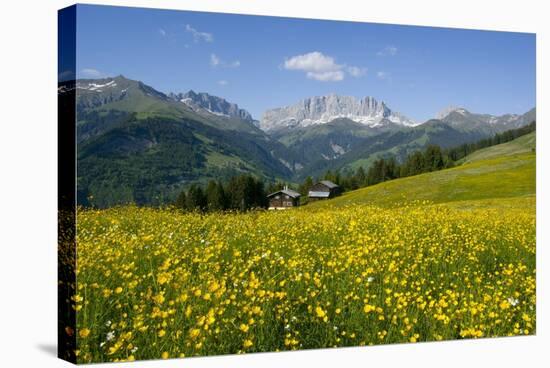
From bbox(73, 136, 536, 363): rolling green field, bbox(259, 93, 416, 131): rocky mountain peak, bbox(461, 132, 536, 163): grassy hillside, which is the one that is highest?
bbox(259, 93, 416, 131): rocky mountain peak

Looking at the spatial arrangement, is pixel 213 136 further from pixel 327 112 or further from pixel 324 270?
pixel 324 270

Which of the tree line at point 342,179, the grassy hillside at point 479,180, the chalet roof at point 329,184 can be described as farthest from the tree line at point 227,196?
the grassy hillside at point 479,180

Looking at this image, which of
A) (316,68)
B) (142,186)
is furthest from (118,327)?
(316,68)

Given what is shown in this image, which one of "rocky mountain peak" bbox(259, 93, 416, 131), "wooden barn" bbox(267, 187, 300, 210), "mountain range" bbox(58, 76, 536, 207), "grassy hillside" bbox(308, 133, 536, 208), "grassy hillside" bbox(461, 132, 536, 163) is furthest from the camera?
"grassy hillside" bbox(461, 132, 536, 163)

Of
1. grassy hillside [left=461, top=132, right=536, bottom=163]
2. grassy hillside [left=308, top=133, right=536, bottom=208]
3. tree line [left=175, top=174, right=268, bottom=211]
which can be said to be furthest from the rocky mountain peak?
grassy hillside [left=461, top=132, right=536, bottom=163]

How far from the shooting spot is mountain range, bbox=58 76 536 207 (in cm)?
841

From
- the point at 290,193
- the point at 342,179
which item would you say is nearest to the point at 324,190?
the point at 342,179

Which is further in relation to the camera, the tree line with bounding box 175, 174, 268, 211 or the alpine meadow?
the tree line with bounding box 175, 174, 268, 211

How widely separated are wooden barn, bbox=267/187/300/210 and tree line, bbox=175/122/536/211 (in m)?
0.08

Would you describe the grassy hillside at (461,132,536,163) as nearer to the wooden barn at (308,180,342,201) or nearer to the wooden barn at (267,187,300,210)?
the wooden barn at (308,180,342,201)

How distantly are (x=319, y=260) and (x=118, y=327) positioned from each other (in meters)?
3.12

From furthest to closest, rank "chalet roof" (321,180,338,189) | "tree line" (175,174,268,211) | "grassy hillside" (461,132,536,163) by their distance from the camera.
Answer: "grassy hillside" (461,132,536,163)
"chalet roof" (321,180,338,189)
"tree line" (175,174,268,211)

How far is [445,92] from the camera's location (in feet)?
36.6

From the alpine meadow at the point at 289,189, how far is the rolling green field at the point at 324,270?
0.03m
